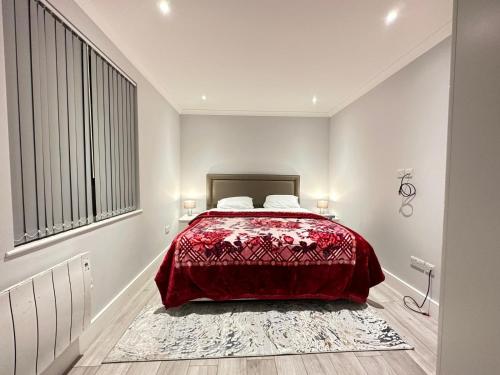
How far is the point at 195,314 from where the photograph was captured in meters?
1.92

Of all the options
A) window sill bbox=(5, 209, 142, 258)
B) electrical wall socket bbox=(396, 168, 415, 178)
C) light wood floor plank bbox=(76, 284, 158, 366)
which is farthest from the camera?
electrical wall socket bbox=(396, 168, 415, 178)

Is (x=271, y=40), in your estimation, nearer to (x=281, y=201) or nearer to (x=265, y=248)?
(x=265, y=248)

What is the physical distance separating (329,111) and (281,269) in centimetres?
315

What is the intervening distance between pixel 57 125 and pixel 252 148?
10.0 feet

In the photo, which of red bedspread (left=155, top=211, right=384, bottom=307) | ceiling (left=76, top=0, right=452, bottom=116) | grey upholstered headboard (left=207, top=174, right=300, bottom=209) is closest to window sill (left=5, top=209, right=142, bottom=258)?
red bedspread (left=155, top=211, right=384, bottom=307)

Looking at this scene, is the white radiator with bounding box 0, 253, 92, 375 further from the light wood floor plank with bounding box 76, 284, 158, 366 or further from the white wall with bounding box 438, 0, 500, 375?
the white wall with bounding box 438, 0, 500, 375

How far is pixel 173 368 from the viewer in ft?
4.57

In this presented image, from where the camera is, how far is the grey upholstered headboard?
4055 mm

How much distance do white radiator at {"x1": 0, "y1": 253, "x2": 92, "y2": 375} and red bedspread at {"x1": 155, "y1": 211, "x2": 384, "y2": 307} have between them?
68 centimetres

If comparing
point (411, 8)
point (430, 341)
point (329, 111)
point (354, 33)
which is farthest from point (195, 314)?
point (329, 111)

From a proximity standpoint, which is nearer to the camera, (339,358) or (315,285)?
(339,358)

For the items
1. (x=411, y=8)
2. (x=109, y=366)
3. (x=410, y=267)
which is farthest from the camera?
(x=410, y=267)

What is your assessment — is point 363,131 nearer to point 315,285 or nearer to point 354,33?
point 354,33

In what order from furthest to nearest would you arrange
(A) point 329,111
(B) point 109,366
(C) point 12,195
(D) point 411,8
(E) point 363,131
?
(A) point 329,111, (E) point 363,131, (D) point 411,8, (B) point 109,366, (C) point 12,195
